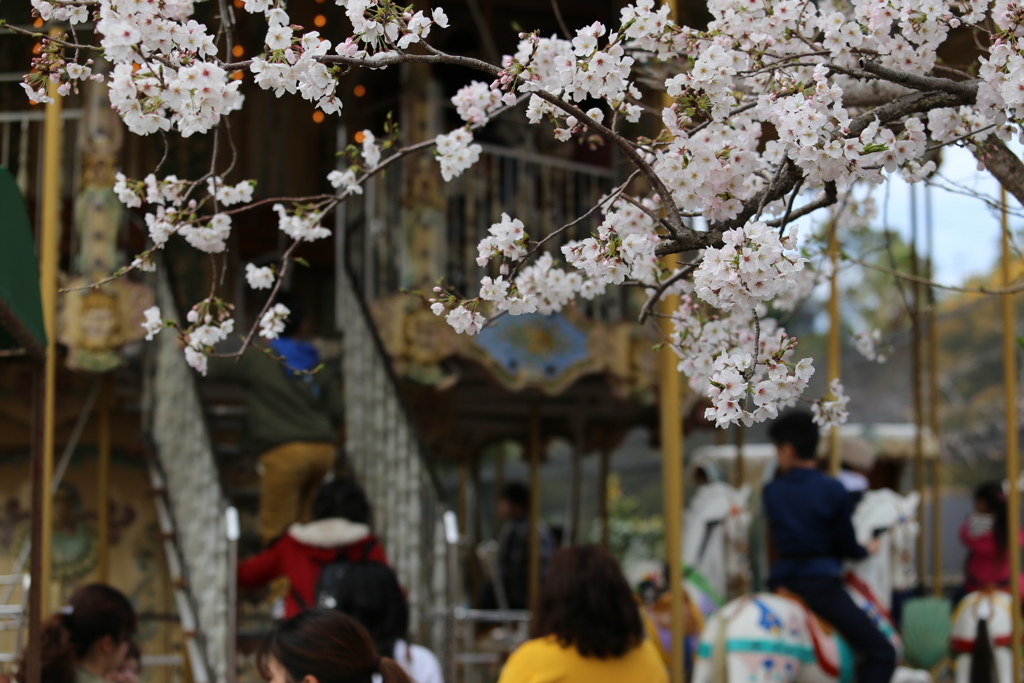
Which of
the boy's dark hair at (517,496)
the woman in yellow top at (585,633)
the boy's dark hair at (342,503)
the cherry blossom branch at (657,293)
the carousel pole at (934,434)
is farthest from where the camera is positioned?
the boy's dark hair at (517,496)

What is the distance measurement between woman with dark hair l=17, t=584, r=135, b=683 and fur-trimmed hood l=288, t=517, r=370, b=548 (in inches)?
56.1

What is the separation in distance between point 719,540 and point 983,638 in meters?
1.67

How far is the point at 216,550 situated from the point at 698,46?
399 cm

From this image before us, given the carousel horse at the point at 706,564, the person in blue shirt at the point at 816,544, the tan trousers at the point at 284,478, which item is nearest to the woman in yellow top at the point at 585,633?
the person in blue shirt at the point at 816,544

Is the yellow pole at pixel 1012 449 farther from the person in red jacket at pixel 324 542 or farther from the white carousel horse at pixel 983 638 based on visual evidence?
the person in red jacket at pixel 324 542

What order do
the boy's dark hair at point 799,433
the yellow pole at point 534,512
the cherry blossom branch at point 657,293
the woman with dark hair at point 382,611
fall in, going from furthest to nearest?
1. the yellow pole at point 534,512
2. the boy's dark hair at point 799,433
3. the woman with dark hair at point 382,611
4. the cherry blossom branch at point 657,293

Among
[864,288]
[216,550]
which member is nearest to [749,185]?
[216,550]

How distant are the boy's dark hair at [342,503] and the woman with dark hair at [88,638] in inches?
62.0

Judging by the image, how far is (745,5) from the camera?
10.4 ft

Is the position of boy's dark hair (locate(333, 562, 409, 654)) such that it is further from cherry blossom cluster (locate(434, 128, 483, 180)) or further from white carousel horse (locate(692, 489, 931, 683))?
cherry blossom cluster (locate(434, 128, 483, 180))

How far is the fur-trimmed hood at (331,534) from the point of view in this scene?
571 centimetres

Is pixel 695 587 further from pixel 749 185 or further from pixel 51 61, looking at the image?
pixel 51 61

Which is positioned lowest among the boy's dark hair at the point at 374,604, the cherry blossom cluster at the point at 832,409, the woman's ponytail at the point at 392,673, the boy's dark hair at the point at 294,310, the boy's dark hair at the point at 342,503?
the boy's dark hair at the point at 374,604

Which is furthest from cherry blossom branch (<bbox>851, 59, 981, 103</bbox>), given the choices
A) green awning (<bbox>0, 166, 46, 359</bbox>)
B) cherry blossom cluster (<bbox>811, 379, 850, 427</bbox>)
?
green awning (<bbox>0, 166, 46, 359</bbox>)
